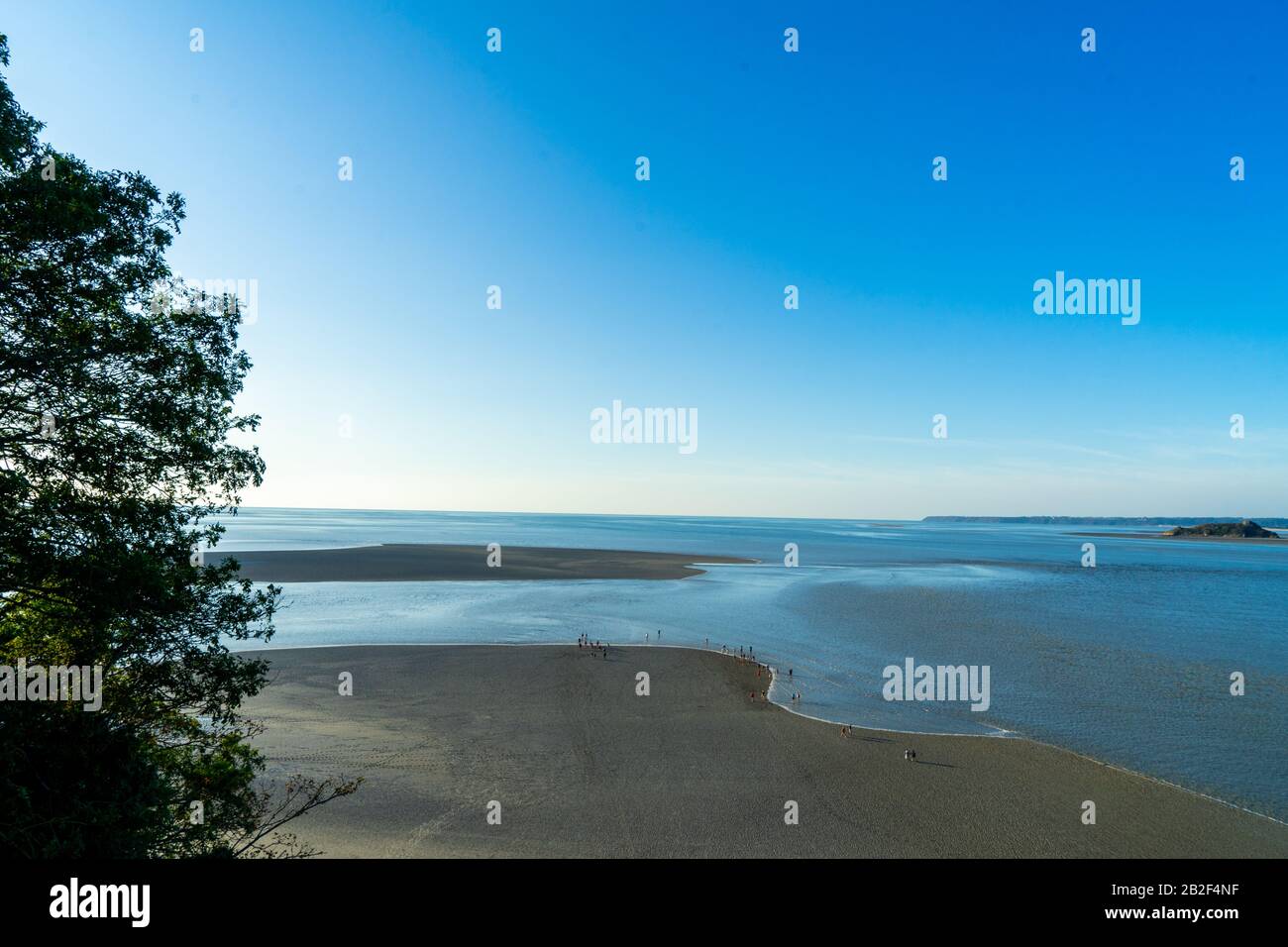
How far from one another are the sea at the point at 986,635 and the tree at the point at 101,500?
25.0 meters

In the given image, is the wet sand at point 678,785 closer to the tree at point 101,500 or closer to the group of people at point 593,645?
the group of people at point 593,645

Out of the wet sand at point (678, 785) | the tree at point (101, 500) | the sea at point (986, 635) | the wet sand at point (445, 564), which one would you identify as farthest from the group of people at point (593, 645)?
the wet sand at point (445, 564)

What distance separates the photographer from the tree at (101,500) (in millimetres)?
8242

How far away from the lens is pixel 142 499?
9531 millimetres

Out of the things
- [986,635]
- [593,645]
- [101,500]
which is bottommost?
[986,635]

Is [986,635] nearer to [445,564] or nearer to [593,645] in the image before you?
[593,645]

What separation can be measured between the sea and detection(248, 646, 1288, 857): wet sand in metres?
3.25

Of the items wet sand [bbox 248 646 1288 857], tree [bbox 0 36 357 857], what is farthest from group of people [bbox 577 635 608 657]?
tree [bbox 0 36 357 857]

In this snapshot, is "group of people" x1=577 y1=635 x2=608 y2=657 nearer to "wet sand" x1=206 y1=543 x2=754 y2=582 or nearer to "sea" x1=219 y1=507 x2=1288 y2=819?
"sea" x1=219 y1=507 x2=1288 y2=819

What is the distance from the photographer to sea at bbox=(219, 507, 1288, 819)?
26.1m

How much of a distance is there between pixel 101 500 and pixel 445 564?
85146mm

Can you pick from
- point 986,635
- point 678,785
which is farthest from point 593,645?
point 986,635

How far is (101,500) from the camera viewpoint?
915 cm

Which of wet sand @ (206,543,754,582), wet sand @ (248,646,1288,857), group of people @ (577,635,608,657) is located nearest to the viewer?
wet sand @ (248,646,1288,857)
